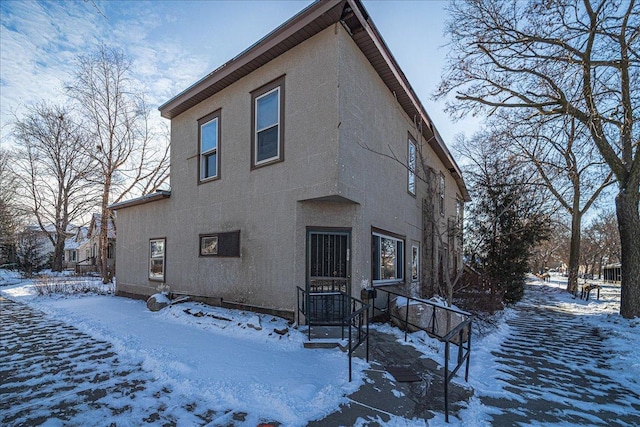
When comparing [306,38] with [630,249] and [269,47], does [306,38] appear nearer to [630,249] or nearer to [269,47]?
[269,47]

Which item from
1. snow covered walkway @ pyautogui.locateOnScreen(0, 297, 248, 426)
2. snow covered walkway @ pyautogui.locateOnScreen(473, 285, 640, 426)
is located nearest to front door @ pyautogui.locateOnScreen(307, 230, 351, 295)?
snow covered walkway @ pyautogui.locateOnScreen(473, 285, 640, 426)

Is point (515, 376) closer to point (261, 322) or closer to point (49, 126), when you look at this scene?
point (261, 322)

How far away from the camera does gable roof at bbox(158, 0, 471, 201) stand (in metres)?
6.55

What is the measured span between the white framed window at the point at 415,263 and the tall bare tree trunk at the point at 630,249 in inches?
262

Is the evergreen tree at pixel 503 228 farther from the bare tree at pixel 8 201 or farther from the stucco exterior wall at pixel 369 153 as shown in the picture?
the bare tree at pixel 8 201

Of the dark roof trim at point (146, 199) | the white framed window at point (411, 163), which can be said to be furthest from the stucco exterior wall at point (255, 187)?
the white framed window at point (411, 163)

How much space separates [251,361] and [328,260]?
2.63 meters

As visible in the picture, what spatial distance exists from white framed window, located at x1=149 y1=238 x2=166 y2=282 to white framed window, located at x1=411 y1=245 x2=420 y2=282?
787 cm

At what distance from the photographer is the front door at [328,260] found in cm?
706

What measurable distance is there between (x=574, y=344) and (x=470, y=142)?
15475 millimetres

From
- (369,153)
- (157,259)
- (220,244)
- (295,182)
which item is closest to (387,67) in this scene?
(369,153)

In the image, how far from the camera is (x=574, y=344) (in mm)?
8406

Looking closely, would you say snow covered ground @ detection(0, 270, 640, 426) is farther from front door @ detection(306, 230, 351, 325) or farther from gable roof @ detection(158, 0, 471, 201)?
gable roof @ detection(158, 0, 471, 201)

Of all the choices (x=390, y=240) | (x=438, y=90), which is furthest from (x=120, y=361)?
(x=438, y=90)
